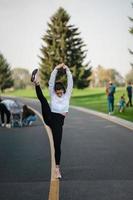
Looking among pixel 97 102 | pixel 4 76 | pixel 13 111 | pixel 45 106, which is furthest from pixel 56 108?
pixel 4 76

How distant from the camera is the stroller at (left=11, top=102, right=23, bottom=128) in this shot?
1990cm

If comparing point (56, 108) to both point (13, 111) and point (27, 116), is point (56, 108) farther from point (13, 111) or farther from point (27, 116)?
point (27, 116)

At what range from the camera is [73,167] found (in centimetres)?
961

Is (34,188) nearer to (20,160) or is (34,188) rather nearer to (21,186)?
(21,186)

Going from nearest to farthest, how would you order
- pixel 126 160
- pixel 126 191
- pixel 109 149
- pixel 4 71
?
pixel 126 191 → pixel 126 160 → pixel 109 149 → pixel 4 71

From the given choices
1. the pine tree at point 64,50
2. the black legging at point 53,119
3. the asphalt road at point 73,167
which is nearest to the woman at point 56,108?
the black legging at point 53,119

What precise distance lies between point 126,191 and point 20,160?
4055mm

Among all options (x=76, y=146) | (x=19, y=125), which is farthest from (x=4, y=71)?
(x=76, y=146)

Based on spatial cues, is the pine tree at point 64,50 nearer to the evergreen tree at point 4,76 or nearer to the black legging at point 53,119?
the evergreen tree at point 4,76

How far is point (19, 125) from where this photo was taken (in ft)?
66.2

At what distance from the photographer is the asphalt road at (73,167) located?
722 cm

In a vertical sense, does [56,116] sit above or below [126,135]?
above

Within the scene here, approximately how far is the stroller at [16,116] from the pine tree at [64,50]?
44797 mm

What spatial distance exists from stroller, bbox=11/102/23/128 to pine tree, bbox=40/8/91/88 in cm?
4480
